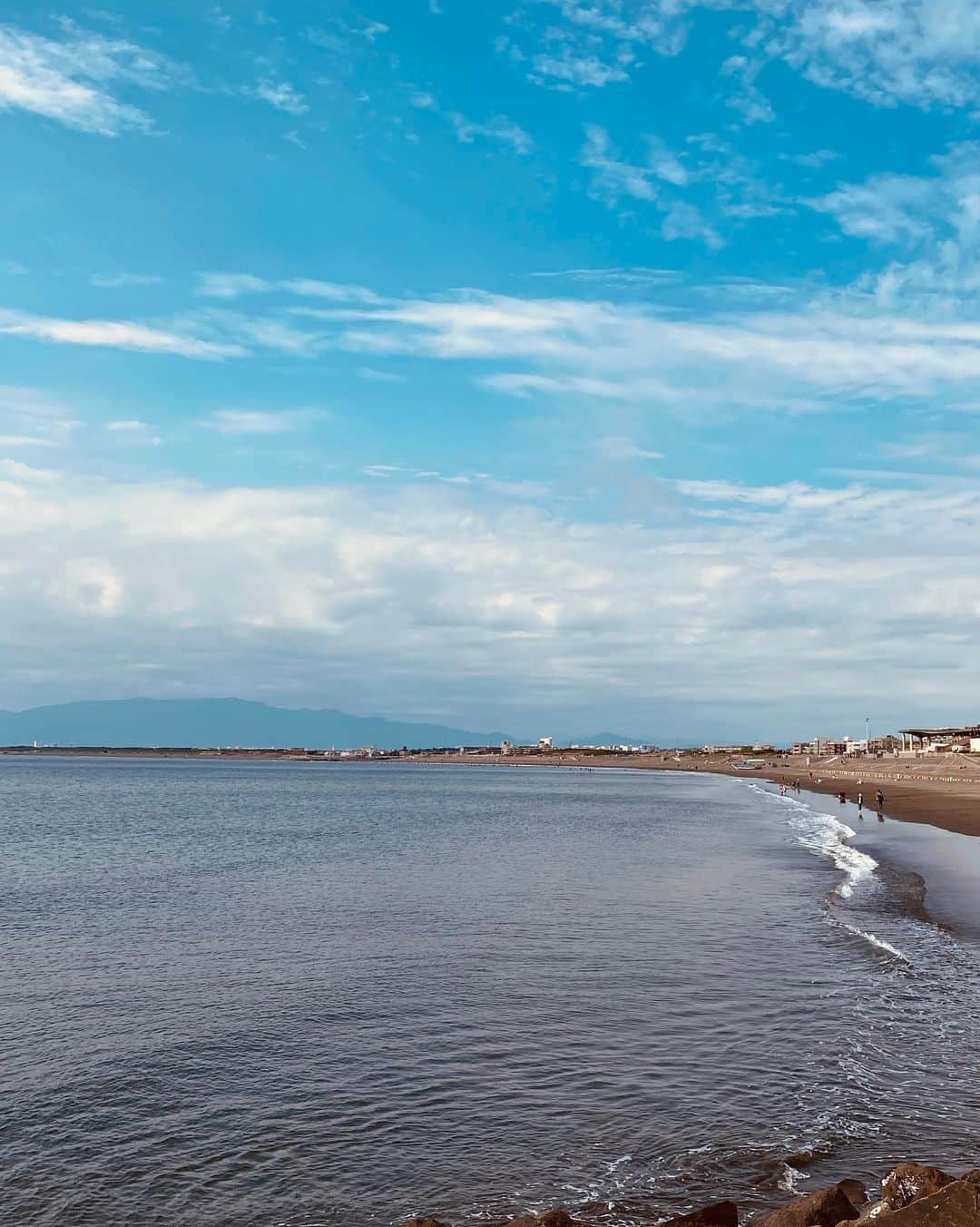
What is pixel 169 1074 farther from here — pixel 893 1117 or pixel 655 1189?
pixel 893 1117

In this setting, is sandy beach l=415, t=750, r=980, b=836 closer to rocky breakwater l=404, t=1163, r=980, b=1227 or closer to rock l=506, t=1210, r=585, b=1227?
rocky breakwater l=404, t=1163, r=980, b=1227

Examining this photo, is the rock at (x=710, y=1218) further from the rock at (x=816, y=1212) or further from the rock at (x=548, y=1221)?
the rock at (x=548, y=1221)

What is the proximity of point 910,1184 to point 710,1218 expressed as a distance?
7.50 ft

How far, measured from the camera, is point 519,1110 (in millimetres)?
15156

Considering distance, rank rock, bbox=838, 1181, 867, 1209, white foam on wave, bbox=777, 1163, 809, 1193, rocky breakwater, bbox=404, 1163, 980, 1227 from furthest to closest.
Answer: white foam on wave, bbox=777, 1163, 809, 1193, rock, bbox=838, 1181, 867, 1209, rocky breakwater, bbox=404, 1163, 980, 1227

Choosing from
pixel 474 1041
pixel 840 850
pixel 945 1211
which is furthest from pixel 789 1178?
pixel 840 850

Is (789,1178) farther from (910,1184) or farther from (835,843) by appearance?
(835,843)

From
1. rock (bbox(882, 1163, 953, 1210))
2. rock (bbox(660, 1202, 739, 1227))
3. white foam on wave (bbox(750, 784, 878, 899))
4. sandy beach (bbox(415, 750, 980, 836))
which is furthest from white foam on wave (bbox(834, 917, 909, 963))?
sandy beach (bbox(415, 750, 980, 836))

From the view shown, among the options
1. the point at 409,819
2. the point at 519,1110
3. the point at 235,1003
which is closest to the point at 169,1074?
the point at 235,1003

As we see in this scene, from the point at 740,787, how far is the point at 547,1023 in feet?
397

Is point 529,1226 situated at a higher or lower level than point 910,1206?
lower

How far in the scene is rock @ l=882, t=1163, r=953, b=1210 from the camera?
35.9ft

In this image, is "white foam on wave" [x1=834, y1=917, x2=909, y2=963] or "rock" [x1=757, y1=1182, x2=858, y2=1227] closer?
"rock" [x1=757, y1=1182, x2=858, y2=1227]

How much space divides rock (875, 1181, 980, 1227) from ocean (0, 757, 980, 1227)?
10.5ft
